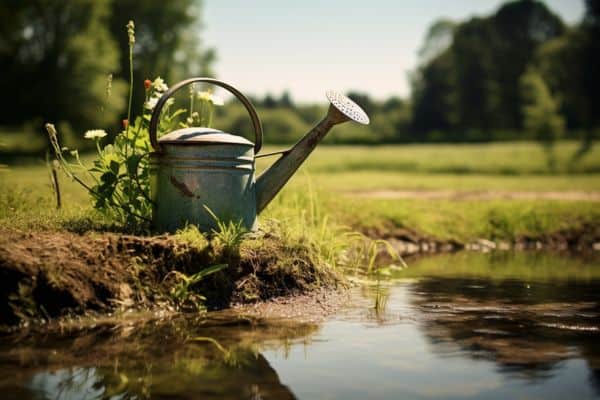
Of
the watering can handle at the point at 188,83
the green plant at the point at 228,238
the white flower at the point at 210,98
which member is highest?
the white flower at the point at 210,98

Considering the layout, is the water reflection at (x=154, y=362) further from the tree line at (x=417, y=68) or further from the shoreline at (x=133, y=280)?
the tree line at (x=417, y=68)

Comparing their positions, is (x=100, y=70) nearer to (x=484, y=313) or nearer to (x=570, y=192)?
(x=570, y=192)

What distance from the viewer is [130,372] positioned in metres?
2.57

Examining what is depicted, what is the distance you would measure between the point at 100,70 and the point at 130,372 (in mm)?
26328

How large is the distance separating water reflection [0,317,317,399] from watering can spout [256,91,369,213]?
4.30ft

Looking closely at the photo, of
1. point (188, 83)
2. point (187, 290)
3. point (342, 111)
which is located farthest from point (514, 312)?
point (188, 83)

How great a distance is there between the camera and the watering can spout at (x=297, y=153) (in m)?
4.48

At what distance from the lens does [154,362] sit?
107 inches

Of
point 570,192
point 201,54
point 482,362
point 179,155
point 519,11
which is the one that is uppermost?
point 519,11

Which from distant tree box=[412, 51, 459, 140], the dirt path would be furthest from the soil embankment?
distant tree box=[412, 51, 459, 140]

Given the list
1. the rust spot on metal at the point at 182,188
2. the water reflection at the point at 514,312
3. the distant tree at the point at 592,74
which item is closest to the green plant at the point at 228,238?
the rust spot on metal at the point at 182,188

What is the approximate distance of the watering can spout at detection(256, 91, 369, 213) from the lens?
14.7 feet

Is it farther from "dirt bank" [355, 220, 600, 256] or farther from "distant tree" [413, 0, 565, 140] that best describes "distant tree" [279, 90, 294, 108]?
"dirt bank" [355, 220, 600, 256]

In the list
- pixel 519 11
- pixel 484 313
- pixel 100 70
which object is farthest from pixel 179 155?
pixel 519 11
